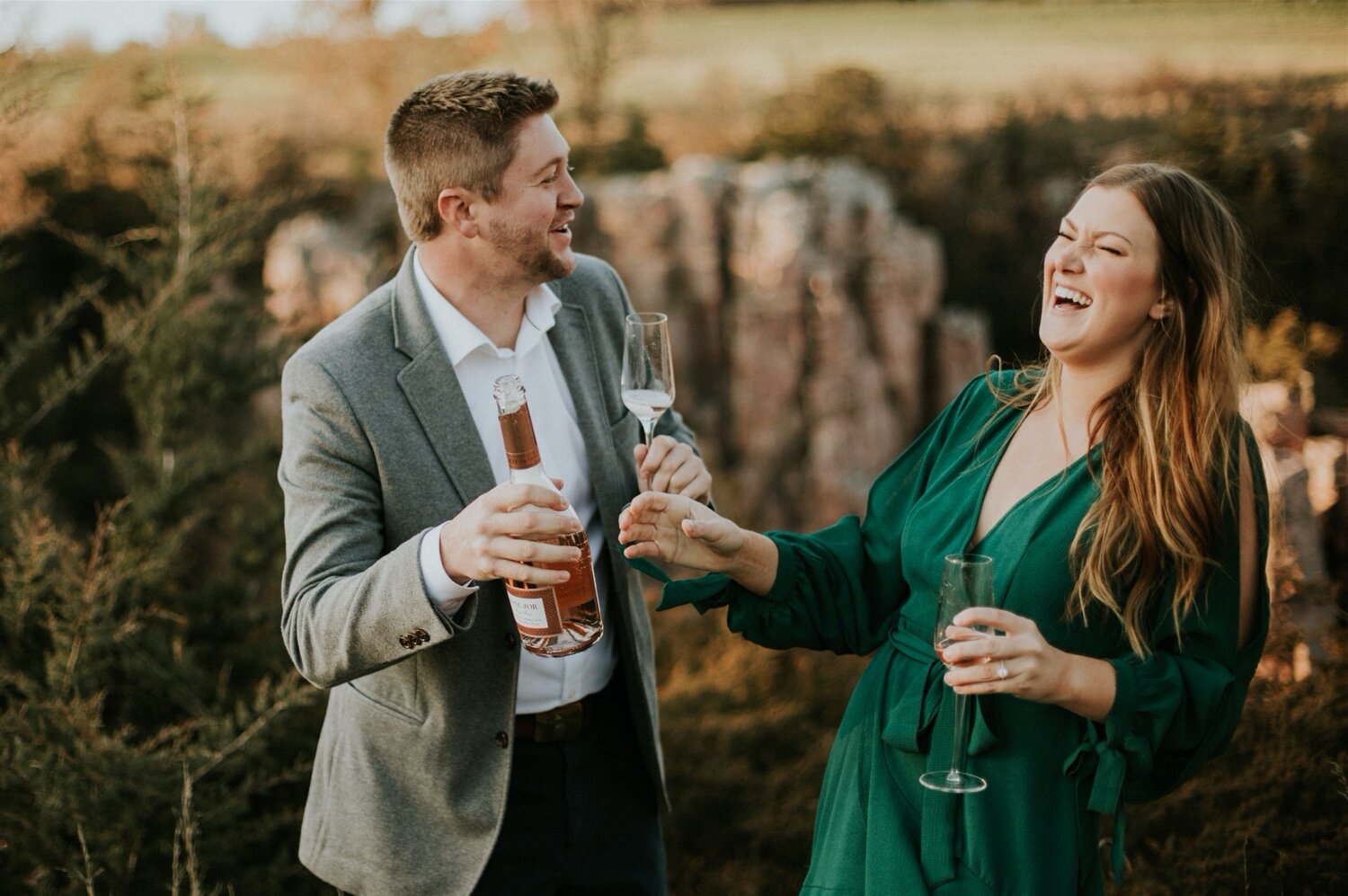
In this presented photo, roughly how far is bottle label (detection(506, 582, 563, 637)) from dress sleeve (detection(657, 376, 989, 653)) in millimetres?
377

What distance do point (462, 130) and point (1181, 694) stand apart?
2072 mm

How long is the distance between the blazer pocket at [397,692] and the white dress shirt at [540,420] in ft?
0.83

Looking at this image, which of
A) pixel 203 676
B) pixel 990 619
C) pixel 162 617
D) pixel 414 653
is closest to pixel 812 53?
pixel 162 617

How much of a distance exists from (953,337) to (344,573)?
13061 mm

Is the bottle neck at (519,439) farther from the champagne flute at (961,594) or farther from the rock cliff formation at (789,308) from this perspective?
the rock cliff formation at (789,308)

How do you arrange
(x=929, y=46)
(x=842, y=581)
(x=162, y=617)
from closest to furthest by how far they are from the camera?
(x=842, y=581)
(x=162, y=617)
(x=929, y=46)

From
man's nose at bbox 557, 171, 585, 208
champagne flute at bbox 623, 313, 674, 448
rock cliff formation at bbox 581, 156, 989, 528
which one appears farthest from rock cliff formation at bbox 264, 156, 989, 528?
champagne flute at bbox 623, 313, 674, 448

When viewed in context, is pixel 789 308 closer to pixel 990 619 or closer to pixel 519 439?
pixel 519 439

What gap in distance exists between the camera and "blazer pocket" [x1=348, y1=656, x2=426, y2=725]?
271 cm

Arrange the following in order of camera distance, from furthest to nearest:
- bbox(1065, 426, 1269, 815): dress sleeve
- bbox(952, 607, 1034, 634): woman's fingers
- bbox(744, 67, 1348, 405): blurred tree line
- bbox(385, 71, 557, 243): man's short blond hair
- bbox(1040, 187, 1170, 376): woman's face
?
bbox(744, 67, 1348, 405): blurred tree line < bbox(385, 71, 557, 243): man's short blond hair < bbox(1040, 187, 1170, 376): woman's face < bbox(1065, 426, 1269, 815): dress sleeve < bbox(952, 607, 1034, 634): woman's fingers

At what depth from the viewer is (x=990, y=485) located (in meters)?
2.52

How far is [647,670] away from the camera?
3.05 meters

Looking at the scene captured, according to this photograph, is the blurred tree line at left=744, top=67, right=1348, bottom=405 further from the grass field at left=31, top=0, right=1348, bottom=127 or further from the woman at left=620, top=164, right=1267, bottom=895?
the woman at left=620, top=164, right=1267, bottom=895

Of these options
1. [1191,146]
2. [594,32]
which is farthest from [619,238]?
[1191,146]
